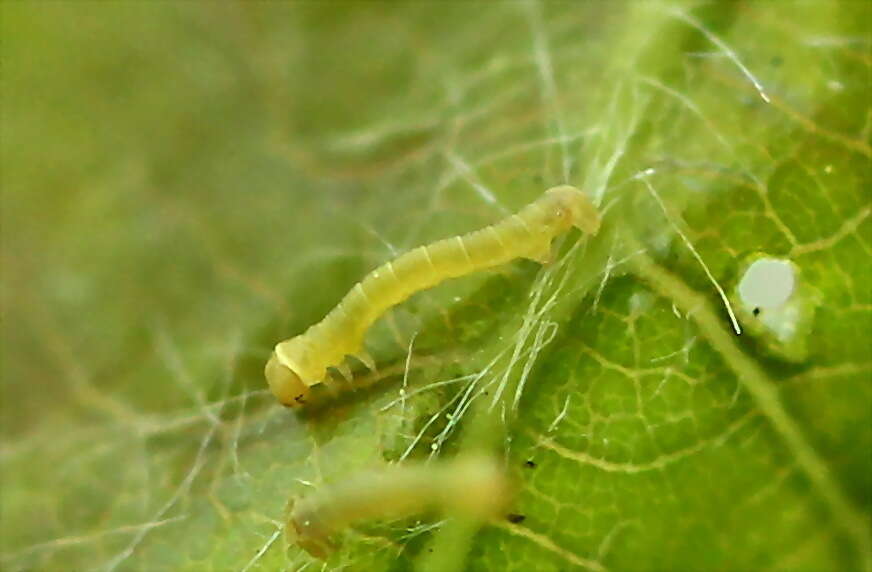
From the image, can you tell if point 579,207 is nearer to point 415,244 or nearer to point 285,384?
point 415,244

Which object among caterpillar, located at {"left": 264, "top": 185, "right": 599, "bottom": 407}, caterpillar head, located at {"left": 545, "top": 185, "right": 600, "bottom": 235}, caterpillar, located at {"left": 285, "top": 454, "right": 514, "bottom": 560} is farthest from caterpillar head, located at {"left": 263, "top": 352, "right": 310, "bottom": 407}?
caterpillar head, located at {"left": 545, "top": 185, "right": 600, "bottom": 235}

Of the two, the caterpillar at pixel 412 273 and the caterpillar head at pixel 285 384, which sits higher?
the caterpillar at pixel 412 273

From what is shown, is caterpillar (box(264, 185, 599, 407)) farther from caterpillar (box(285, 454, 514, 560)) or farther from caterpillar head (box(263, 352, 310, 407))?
caterpillar (box(285, 454, 514, 560))

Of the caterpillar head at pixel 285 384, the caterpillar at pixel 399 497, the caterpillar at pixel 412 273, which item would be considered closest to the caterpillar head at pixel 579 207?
the caterpillar at pixel 412 273

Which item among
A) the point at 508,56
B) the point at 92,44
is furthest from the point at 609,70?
the point at 92,44

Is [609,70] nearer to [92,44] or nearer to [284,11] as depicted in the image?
[284,11]

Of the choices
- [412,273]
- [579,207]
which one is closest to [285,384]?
[412,273]

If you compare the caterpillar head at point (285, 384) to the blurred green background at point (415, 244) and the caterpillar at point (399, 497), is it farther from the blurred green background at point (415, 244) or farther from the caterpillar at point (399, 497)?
the caterpillar at point (399, 497)
